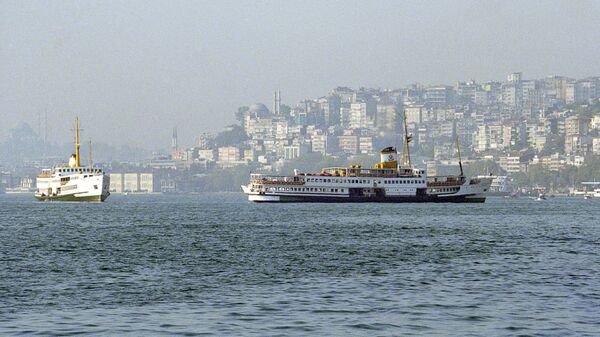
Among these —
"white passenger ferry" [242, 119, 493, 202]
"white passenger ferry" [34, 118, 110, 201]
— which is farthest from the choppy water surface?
"white passenger ferry" [34, 118, 110, 201]

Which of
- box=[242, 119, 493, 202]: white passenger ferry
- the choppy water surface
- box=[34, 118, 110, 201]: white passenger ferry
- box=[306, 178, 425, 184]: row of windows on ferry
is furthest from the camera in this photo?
box=[34, 118, 110, 201]: white passenger ferry

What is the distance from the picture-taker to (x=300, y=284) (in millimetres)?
35031

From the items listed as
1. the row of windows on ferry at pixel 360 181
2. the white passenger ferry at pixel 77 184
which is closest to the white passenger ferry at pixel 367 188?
the row of windows on ferry at pixel 360 181

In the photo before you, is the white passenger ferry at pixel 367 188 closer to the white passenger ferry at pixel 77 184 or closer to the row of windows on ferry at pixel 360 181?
the row of windows on ferry at pixel 360 181

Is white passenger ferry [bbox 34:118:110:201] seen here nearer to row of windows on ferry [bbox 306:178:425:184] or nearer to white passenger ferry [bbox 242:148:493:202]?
white passenger ferry [bbox 242:148:493:202]

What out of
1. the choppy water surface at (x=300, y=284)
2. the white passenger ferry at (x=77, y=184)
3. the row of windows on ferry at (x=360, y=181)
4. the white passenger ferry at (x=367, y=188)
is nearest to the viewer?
the choppy water surface at (x=300, y=284)

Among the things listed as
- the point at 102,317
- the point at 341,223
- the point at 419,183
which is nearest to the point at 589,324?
the point at 102,317

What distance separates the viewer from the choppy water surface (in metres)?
27.3

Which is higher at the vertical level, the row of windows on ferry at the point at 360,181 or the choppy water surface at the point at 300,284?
the row of windows on ferry at the point at 360,181

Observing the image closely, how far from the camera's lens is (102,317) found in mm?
28141

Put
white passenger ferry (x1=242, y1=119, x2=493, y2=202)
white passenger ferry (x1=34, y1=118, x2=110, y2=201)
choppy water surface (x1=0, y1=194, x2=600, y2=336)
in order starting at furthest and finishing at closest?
white passenger ferry (x1=34, y1=118, x2=110, y2=201) < white passenger ferry (x1=242, y1=119, x2=493, y2=202) < choppy water surface (x1=0, y1=194, x2=600, y2=336)

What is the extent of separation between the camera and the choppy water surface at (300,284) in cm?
2733

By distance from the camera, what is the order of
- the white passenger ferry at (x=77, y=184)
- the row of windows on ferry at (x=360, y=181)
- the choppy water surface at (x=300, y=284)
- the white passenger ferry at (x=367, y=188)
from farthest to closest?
the white passenger ferry at (x=77, y=184)
the row of windows on ferry at (x=360, y=181)
the white passenger ferry at (x=367, y=188)
the choppy water surface at (x=300, y=284)

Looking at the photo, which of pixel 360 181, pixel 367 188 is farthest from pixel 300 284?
pixel 360 181
